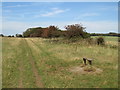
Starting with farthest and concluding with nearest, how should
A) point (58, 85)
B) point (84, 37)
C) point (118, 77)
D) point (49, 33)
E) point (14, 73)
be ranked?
point (49, 33) < point (84, 37) < point (14, 73) < point (118, 77) < point (58, 85)

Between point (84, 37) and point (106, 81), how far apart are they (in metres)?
33.8

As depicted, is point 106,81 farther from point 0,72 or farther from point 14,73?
point 0,72

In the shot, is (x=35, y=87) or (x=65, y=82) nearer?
(x=35, y=87)

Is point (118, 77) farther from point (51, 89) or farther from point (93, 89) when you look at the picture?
point (51, 89)

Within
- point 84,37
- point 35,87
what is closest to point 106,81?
point 35,87

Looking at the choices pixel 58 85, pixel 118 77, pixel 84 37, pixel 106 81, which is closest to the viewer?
pixel 58 85

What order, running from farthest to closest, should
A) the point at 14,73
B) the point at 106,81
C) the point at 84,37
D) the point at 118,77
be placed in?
the point at 84,37, the point at 14,73, the point at 118,77, the point at 106,81

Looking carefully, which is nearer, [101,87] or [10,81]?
[101,87]

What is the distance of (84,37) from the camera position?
139 feet

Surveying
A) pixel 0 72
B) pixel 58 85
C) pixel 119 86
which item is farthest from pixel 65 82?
pixel 0 72

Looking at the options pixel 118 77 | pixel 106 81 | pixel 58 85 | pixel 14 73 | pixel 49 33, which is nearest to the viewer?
pixel 58 85

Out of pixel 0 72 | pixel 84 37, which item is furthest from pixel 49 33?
pixel 0 72

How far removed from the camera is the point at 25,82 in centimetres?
905

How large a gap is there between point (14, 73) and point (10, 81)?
68.5 inches
